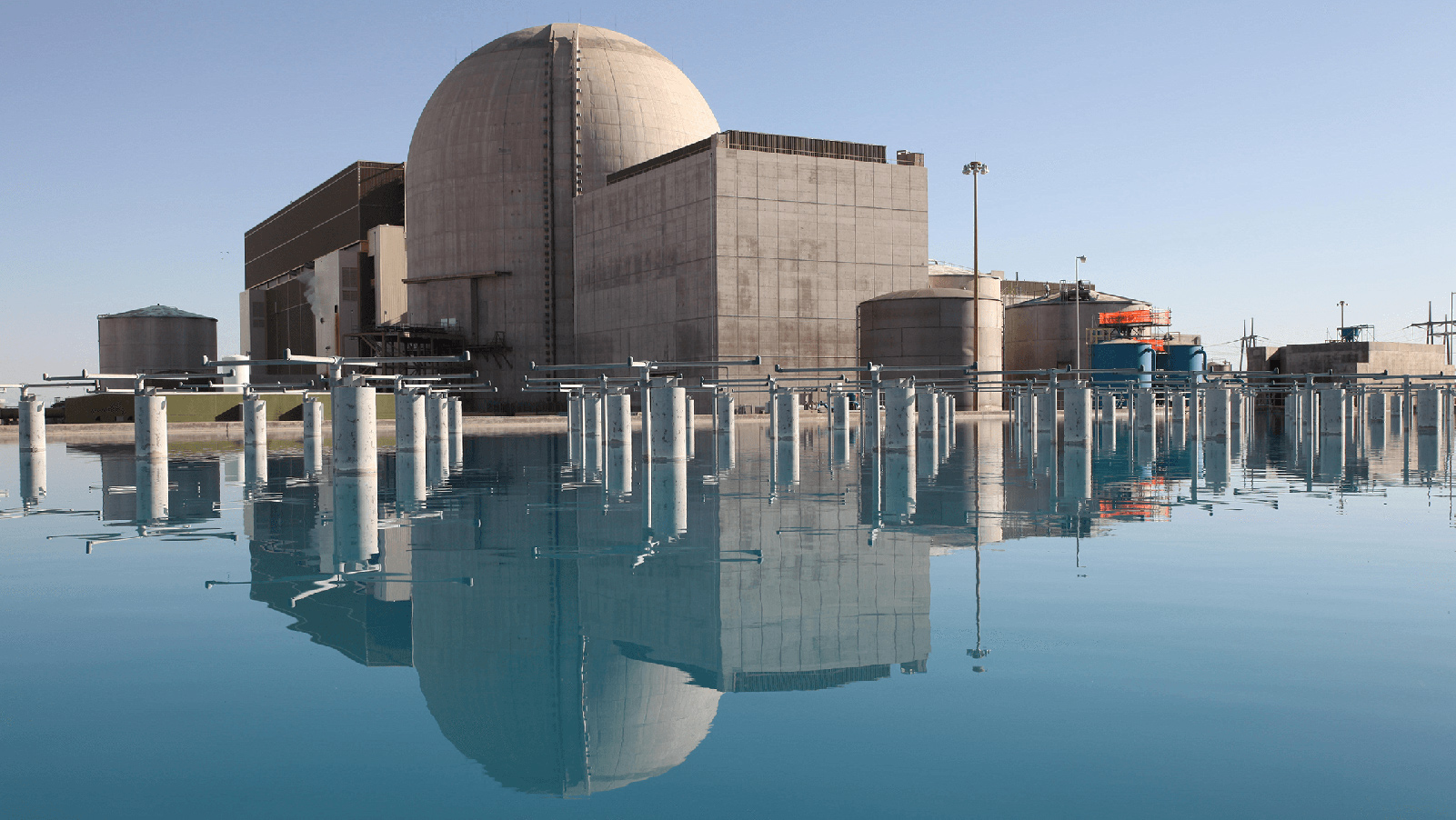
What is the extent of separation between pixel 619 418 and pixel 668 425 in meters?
4.57

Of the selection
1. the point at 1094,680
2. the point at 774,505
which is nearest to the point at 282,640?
the point at 1094,680

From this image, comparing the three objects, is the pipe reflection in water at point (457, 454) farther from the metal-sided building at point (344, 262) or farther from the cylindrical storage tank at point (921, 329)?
the metal-sided building at point (344, 262)

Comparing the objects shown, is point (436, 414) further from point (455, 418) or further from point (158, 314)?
point (158, 314)

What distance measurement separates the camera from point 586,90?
265 ft

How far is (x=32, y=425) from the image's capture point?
35938mm

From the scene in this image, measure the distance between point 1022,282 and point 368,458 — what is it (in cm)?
10508

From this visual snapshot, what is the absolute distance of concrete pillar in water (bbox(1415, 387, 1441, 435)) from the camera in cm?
4869

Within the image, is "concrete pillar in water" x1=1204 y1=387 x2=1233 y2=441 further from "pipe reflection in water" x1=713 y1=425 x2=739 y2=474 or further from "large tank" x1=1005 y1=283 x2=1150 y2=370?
"large tank" x1=1005 y1=283 x2=1150 y2=370

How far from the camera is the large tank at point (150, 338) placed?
97.9 metres

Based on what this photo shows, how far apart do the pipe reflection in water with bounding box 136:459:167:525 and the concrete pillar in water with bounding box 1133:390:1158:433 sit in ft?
115

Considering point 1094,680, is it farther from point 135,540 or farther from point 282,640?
point 135,540

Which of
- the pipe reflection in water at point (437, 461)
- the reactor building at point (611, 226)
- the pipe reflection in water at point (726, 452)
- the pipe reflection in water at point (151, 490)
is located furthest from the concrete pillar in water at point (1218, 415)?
the reactor building at point (611, 226)

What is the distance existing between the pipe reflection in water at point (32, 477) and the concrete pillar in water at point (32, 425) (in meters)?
0.22

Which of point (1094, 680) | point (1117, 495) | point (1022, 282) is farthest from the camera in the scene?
point (1022, 282)
